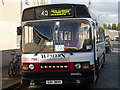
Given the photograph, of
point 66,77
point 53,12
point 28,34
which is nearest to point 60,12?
point 53,12

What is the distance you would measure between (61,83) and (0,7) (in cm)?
776

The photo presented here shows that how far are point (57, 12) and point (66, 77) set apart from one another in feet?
6.99

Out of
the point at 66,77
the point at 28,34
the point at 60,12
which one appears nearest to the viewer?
the point at 66,77

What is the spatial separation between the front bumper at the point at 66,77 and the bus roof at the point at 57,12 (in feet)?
5.93

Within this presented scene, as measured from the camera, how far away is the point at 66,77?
→ 7.20 m

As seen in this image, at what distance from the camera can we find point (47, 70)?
7297 millimetres

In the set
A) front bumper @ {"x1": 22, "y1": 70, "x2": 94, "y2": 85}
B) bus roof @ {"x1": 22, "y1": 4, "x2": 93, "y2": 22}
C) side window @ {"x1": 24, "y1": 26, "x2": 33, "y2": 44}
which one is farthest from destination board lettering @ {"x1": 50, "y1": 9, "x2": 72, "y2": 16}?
front bumper @ {"x1": 22, "y1": 70, "x2": 94, "y2": 85}

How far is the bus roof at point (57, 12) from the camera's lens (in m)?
7.37

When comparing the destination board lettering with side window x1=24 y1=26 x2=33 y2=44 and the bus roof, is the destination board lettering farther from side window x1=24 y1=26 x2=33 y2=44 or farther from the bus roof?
side window x1=24 y1=26 x2=33 y2=44

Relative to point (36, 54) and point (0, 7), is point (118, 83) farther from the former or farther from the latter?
point (0, 7)

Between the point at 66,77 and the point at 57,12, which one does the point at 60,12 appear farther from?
the point at 66,77

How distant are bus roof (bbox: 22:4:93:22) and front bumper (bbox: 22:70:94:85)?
1806 millimetres

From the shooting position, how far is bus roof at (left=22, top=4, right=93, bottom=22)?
24.2 feet

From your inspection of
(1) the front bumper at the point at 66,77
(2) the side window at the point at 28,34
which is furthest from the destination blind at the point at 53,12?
(1) the front bumper at the point at 66,77
